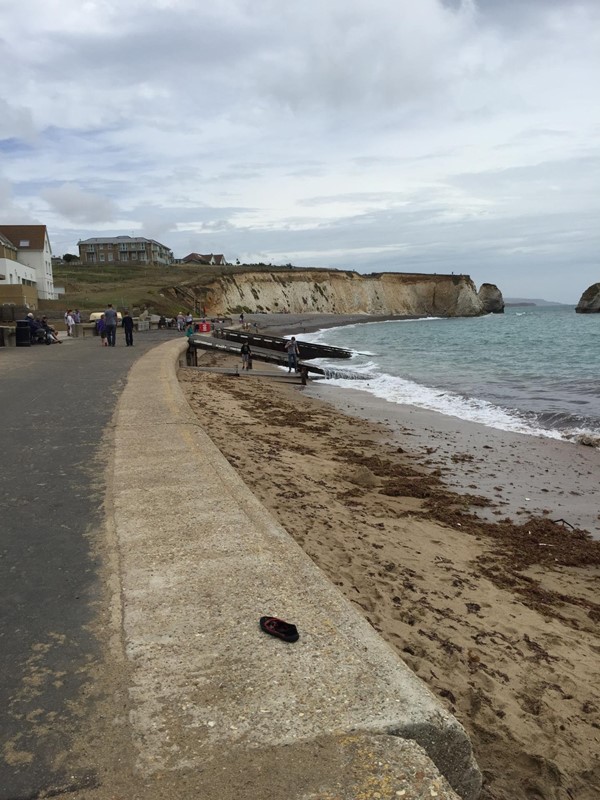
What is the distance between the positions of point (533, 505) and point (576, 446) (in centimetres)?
428

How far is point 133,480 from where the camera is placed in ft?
17.3


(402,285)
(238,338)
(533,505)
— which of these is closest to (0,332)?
(238,338)

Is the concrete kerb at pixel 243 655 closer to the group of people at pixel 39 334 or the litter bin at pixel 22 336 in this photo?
the litter bin at pixel 22 336

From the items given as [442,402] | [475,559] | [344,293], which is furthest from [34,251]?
[344,293]

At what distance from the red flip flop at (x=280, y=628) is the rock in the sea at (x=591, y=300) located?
139194mm

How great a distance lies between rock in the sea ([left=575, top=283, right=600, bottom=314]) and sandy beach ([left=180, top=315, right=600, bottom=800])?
5106 inches

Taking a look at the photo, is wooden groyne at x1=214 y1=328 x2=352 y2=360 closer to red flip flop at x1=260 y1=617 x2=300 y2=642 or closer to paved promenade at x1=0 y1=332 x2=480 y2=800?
paved promenade at x1=0 y1=332 x2=480 y2=800

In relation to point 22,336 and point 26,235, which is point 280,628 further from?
point 26,235

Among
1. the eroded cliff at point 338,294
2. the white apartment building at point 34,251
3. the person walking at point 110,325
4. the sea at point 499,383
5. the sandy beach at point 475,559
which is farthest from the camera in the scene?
the eroded cliff at point 338,294

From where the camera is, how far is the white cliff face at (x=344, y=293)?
84.9m

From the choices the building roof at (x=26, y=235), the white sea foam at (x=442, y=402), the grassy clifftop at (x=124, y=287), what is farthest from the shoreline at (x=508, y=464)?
the building roof at (x=26, y=235)

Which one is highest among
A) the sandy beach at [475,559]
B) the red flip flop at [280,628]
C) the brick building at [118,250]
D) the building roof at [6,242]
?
the brick building at [118,250]

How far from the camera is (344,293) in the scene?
111875 millimetres

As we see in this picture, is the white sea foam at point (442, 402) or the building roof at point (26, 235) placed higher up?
Answer: the building roof at point (26, 235)
